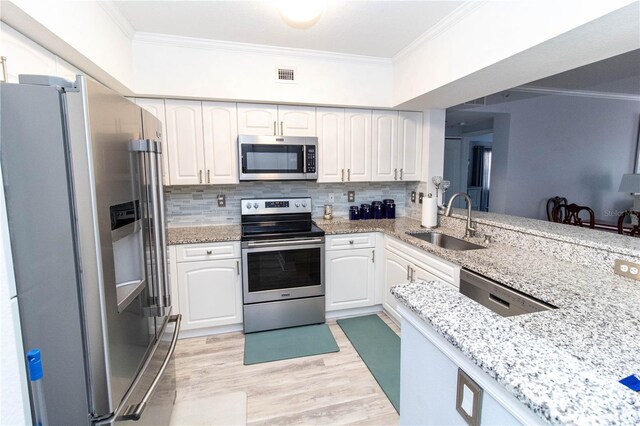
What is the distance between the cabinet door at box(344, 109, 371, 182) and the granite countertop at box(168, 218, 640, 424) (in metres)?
1.50

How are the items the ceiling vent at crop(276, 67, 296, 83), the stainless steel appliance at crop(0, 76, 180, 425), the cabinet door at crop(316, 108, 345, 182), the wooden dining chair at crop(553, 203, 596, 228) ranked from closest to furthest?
the stainless steel appliance at crop(0, 76, 180, 425) → the ceiling vent at crop(276, 67, 296, 83) → the cabinet door at crop(316, 108, 345, 182) → the wooden dining chair at crop(553, 203, 596, 228)

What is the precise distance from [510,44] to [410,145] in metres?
1.64

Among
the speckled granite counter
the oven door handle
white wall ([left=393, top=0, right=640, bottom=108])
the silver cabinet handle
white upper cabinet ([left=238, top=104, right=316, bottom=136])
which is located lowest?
the oven door handle

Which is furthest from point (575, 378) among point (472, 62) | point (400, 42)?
point (400, 42)

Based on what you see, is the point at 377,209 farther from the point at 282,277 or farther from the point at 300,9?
the point at 300,9

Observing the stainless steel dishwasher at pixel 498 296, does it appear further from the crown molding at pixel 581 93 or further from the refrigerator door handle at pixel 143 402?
the crown molding at pixel 581 93

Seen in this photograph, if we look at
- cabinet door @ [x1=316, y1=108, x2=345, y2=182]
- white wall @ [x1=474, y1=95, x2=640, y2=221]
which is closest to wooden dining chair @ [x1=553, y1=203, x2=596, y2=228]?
white wall @ [x1=474, y1=95, x2=640, y2=221]

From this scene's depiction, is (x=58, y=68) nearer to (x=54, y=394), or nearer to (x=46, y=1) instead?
(x=46, y=1)

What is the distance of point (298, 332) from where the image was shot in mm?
2768

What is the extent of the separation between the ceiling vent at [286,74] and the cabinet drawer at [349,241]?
1508 mm

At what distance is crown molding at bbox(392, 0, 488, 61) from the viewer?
1959 millimetres

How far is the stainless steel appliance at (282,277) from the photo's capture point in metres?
2.68

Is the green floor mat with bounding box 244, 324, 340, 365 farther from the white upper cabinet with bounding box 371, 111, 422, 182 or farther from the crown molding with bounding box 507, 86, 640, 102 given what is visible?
the crown molding with bounding box 507, 86, 640, 102

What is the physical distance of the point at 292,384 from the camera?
2117mm
